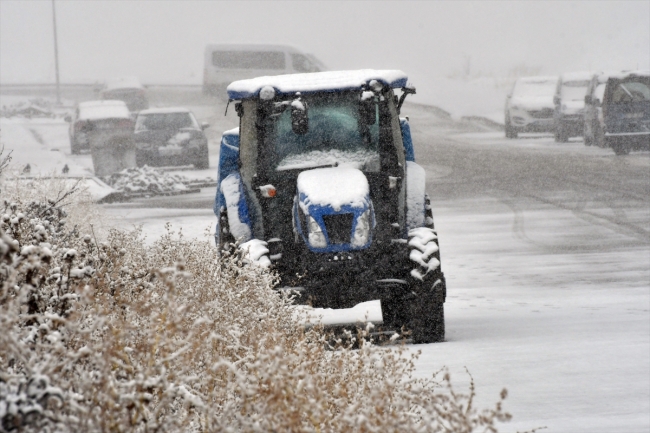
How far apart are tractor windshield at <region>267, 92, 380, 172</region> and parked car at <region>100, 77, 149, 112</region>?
117 ft

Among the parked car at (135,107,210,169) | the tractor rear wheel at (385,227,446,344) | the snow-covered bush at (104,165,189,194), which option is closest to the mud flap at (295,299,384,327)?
the tractor rear wheel at (385,227,446,344)

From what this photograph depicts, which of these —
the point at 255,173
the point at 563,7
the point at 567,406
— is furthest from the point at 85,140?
the point at 563,7

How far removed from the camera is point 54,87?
6400cm

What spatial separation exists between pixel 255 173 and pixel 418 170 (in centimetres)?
141

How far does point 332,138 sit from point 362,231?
98 centimetres

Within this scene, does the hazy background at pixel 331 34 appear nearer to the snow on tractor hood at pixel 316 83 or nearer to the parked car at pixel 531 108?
the parked car at pixel 531 108

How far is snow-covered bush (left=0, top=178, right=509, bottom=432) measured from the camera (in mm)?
3246

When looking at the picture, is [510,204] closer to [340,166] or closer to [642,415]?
[340,166]

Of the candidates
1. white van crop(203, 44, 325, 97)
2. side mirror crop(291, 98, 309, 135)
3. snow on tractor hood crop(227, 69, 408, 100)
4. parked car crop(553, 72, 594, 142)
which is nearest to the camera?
side mirror crop(291, 98, 309, 135)

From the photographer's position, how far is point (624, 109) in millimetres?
24359

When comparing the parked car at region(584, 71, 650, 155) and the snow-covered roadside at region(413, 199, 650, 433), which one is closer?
the snow-covered roadside at region(413, 199, 650, 433)

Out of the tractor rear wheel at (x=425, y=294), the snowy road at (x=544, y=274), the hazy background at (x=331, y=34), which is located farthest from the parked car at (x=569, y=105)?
the hazy background at (x=331, y=34)

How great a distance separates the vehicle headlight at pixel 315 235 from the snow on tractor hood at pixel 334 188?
112 millimetres

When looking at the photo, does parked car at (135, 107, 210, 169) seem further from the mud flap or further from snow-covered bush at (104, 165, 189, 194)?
the mud flap
